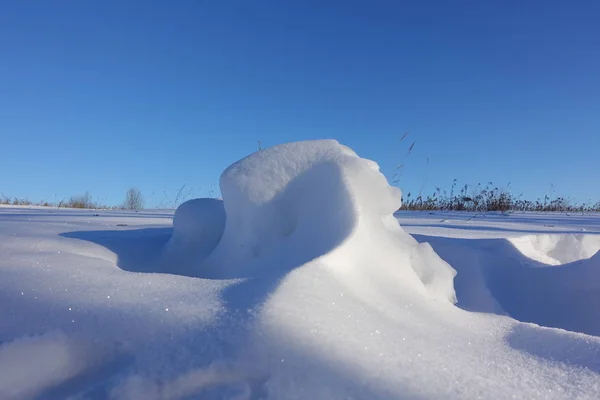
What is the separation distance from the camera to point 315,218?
1614mm

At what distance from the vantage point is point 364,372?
716 millimetres

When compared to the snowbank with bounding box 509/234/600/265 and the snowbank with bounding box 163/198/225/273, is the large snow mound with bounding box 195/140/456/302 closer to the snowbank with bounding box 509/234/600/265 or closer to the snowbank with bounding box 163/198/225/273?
the snowbank with bounding box 163/198/225/273

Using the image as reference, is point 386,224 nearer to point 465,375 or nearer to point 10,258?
point 465,375

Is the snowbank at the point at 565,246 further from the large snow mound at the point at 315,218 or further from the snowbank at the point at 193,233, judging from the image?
the snowbank at the point at 193,233

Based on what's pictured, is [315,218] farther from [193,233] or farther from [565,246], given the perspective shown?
[565,246]

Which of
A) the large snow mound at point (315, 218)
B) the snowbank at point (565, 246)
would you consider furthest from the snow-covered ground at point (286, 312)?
the snowbank at point (565, 246)

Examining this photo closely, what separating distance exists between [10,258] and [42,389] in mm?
834

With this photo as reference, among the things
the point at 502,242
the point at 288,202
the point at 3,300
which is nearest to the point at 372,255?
the point at 288,202

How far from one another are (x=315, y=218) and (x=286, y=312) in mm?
788

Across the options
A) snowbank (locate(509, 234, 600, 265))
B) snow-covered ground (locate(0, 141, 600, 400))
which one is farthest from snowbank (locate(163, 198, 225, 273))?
snowbank (locate(509, 234, 600, 265))

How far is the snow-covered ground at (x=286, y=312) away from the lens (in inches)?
27.2

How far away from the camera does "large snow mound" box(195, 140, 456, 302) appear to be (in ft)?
4.93

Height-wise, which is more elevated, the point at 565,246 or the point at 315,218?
the point at 315,218

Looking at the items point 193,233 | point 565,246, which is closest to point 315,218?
point 193,233
